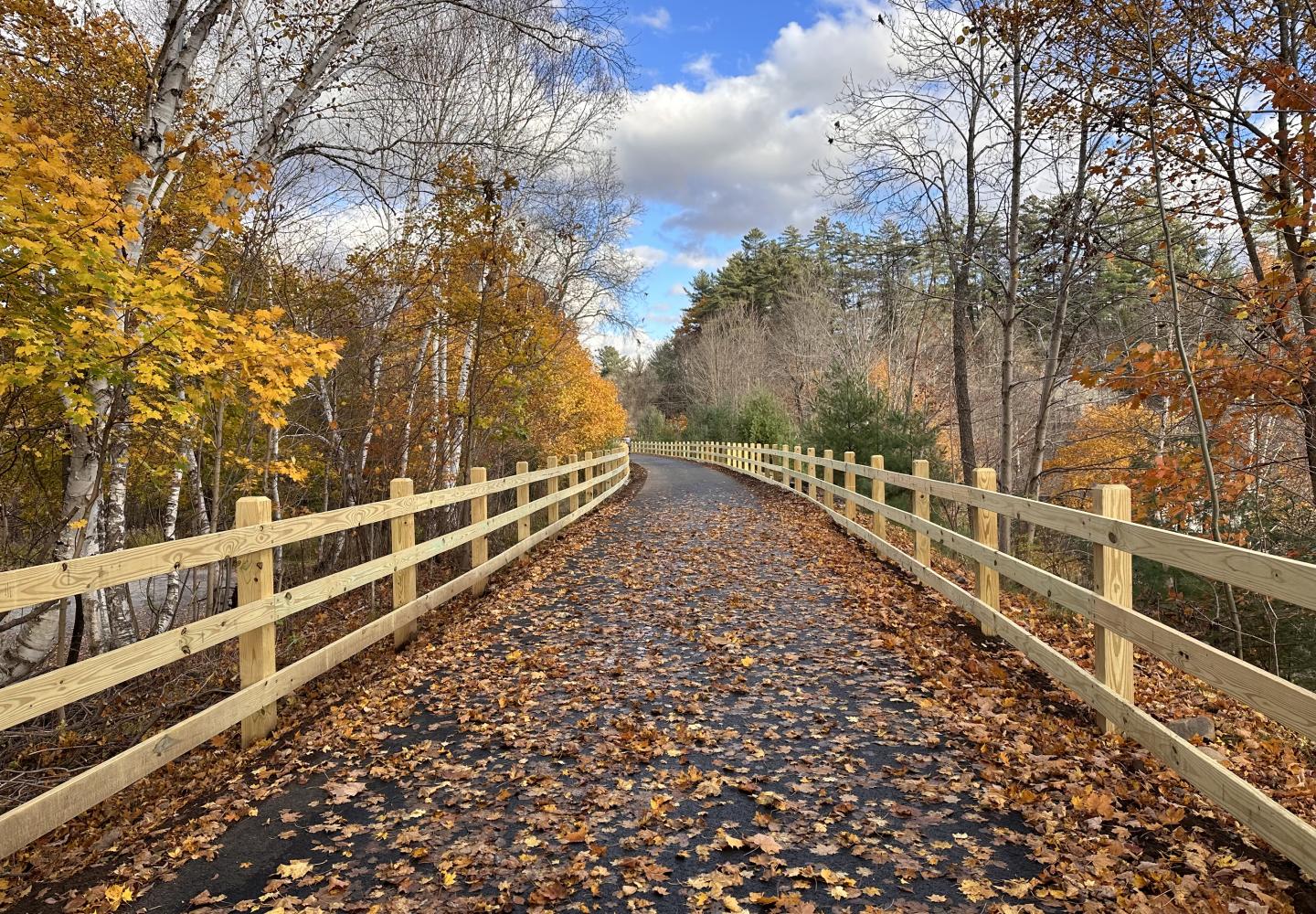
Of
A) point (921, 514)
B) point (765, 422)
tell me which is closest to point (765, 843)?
point (921, 514)

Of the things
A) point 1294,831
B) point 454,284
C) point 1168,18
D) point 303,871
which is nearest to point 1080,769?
point 1294,831

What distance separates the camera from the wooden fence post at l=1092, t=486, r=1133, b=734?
3.81 metres

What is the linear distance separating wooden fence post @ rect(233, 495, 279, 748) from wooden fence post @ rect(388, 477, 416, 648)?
1.53 metres

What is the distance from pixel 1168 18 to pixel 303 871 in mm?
10607

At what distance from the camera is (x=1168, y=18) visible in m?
8.13

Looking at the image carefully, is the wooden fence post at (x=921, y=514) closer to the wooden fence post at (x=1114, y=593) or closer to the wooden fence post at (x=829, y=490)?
the wooden fence post at (x=1114, y=593)

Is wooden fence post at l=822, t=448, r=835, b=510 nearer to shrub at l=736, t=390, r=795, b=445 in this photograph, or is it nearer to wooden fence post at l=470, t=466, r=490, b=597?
wooden fence post at l=470, t=466, r=490, b=597

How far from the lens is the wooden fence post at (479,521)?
24.6 ft

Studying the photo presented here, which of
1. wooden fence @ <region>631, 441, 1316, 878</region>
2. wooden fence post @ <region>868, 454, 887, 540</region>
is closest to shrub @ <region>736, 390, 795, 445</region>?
wooden fence post @ <region>868, 454, 887, 540</region>

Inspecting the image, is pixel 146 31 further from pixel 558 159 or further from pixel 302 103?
pixel 558 159

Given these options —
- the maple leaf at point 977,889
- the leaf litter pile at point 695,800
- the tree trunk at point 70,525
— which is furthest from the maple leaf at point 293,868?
the tree trunk at point 70,525

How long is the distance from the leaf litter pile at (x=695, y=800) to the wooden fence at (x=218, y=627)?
31cm

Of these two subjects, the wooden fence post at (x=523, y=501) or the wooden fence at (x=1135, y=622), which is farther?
the wooden fence post at (x=523, y=501)

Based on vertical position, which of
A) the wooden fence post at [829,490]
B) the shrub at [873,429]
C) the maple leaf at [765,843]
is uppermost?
the shrub at [873,429]
